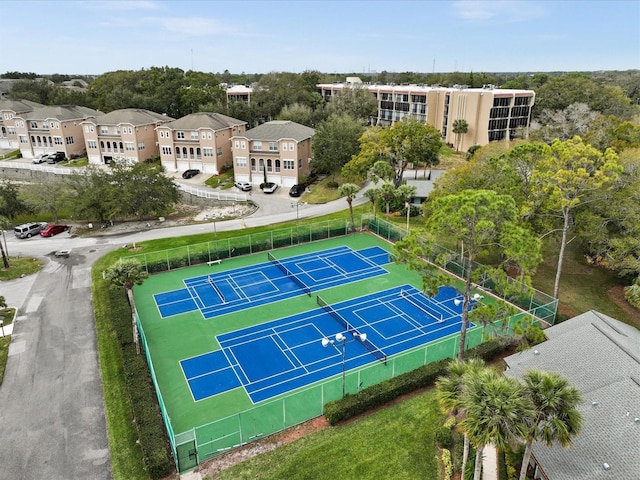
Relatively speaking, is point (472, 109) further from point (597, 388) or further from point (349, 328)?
point (597, 388)

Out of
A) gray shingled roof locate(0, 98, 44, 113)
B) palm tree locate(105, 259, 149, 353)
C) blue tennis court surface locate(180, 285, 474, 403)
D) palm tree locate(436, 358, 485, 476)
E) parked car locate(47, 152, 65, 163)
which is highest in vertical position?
gray shingled roof locate(0, 98, 44, 113)

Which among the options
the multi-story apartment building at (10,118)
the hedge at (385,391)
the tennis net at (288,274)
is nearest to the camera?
the hedge at (385,391)

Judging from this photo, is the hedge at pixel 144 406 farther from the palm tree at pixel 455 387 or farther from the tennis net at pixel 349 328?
the palm tree at pixel 455 387

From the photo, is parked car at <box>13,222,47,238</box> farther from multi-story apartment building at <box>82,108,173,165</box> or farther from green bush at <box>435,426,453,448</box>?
green bush at <box>435,426,453,448</box>

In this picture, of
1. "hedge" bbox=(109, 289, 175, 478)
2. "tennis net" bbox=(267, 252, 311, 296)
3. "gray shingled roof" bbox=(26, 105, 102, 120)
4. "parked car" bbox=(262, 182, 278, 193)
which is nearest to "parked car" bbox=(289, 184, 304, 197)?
"parked car" bbox=(262, 182, 278, 193)

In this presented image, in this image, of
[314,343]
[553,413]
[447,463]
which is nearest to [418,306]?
[314,343]

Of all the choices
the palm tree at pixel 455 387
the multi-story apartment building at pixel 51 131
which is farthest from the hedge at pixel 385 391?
the multi-story apartment building at pixel 51 131

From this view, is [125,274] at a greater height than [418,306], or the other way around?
[125,274]
